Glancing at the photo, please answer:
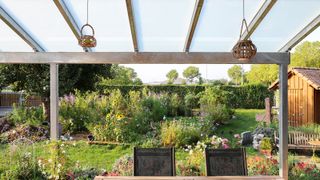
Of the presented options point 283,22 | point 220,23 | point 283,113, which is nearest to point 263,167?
point 283,113

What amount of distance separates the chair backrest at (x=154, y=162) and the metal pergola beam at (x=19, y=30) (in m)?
2.47

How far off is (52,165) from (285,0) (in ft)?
13.0

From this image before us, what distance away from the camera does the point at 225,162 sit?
4.11 metres

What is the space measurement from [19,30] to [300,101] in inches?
384

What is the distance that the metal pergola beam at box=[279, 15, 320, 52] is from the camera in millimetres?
4816

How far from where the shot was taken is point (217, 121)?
12.8 metres

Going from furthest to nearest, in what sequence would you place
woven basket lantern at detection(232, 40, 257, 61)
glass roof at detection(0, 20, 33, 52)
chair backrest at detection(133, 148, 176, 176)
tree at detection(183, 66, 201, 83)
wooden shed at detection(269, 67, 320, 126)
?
tree at detection(183, 66, 201, 83)
wooden shed at detection(269, 67, 320, 126)
glass roof at detection(0, 20, 33, 52)
chair backrest at detection(133, 148, 176, 176)
woven basket lantern at detection(232, 40, 257, 61)

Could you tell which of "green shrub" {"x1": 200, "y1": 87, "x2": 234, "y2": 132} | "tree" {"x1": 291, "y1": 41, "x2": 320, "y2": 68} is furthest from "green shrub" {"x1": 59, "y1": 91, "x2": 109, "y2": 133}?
"tree" {"x1": 291, "y1": 41, "x2": 320, "y2": 68}

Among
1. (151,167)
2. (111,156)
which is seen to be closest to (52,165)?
(151,167)

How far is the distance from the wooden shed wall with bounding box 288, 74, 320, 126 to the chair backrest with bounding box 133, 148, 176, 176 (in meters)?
8.71

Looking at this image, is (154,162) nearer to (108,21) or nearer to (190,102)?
(108,21)

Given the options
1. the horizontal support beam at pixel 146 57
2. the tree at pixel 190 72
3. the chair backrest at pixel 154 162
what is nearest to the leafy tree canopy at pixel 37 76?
the horizontal support beam at pixel 146 57

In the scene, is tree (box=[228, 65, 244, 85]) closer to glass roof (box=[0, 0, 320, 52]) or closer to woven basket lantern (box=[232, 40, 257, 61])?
glass roof (box=[0, 0, 320, 52])

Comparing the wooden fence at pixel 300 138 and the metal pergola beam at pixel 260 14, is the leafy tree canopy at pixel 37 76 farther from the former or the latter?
the metal pergola beam at pixel 260 14
